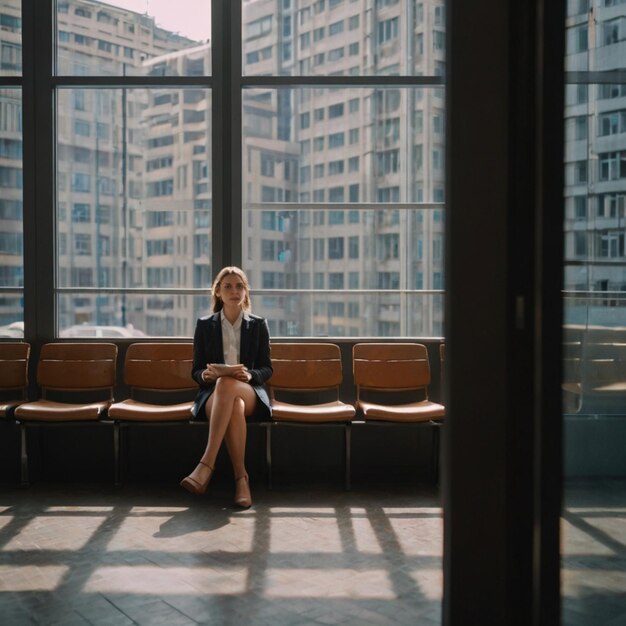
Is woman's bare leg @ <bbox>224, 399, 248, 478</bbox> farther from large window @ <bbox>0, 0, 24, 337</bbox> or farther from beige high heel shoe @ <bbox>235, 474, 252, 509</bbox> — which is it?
large window @ <bbox>0, 0, 24, 337</bbox>

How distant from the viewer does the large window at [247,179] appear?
20.8 ft

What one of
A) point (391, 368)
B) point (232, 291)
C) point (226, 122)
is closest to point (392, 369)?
point (391, 368)

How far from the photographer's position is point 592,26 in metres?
2.00

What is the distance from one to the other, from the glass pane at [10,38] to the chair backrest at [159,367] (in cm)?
242

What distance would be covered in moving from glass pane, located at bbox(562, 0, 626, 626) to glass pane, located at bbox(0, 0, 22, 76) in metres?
5.27

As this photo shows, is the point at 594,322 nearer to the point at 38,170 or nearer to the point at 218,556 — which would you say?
the point at 218,556

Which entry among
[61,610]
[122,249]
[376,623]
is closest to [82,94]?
[122,249]

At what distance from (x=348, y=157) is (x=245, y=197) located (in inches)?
34.5

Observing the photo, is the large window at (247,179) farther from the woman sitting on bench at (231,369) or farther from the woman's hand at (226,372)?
the woman's hand at (226,372)

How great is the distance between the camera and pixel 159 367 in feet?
20.1

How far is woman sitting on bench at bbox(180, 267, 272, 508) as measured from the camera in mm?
5375

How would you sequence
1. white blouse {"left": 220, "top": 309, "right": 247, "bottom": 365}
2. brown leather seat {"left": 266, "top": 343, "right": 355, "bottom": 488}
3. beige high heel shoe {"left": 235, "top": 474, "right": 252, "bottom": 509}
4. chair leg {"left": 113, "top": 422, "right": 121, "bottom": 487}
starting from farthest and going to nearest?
brown leather seat {"left": 266, "top": 343, "right": 355, "bottom": 488} → white blouse {"left": 220, "top": 309, "right": 247, "bottom": 365} → chair leg {"left": 113, "top": 422, "right": 121, "bottom": 487} → beige high heel shoe {"left": 235, "top": 474, "right": 252, "bottom": 509}

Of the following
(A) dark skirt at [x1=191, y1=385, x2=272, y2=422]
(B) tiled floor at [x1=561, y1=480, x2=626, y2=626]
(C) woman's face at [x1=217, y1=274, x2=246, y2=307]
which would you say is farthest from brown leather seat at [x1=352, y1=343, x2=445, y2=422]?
(B) tiled floor at [x1=561, y1=480, x2=626, y2=626]

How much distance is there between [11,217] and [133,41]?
1.70 metres
